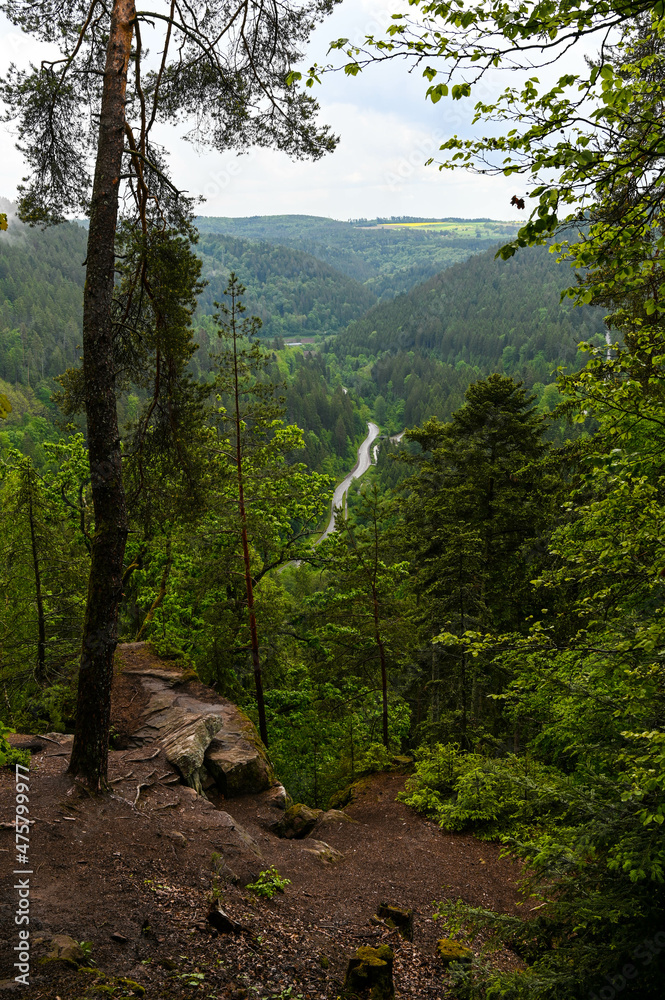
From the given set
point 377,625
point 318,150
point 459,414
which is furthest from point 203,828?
point 459,414

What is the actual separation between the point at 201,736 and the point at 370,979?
222 inches

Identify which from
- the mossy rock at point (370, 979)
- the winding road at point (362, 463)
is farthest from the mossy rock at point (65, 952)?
the winding road at point (362, 463)

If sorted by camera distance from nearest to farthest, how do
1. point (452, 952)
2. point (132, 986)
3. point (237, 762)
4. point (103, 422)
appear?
point (132, 986), point (452, 952), point (103, 422), point (237, 762)

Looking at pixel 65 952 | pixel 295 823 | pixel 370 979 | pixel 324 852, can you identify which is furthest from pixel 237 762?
pixel 65 952

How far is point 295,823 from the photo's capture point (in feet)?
31.6

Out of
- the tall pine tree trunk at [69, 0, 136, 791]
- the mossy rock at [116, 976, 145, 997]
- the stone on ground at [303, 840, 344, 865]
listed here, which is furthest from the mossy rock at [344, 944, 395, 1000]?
the stone on ground at [303, 840, 344, 865]

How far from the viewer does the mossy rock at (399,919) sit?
6.20m

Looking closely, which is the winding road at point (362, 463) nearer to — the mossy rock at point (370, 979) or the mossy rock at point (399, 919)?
the mossy rock at point (399, 919)

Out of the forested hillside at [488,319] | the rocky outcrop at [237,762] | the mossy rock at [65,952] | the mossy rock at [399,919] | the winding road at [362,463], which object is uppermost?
the forested hillside at [488,319]

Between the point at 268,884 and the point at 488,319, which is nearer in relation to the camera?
the point at 268,884

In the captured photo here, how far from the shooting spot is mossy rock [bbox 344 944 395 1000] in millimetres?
4699

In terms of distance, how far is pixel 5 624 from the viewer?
40.0ft

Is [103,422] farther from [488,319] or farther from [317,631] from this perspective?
[488,319]

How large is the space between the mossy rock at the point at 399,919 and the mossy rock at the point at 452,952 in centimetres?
35
